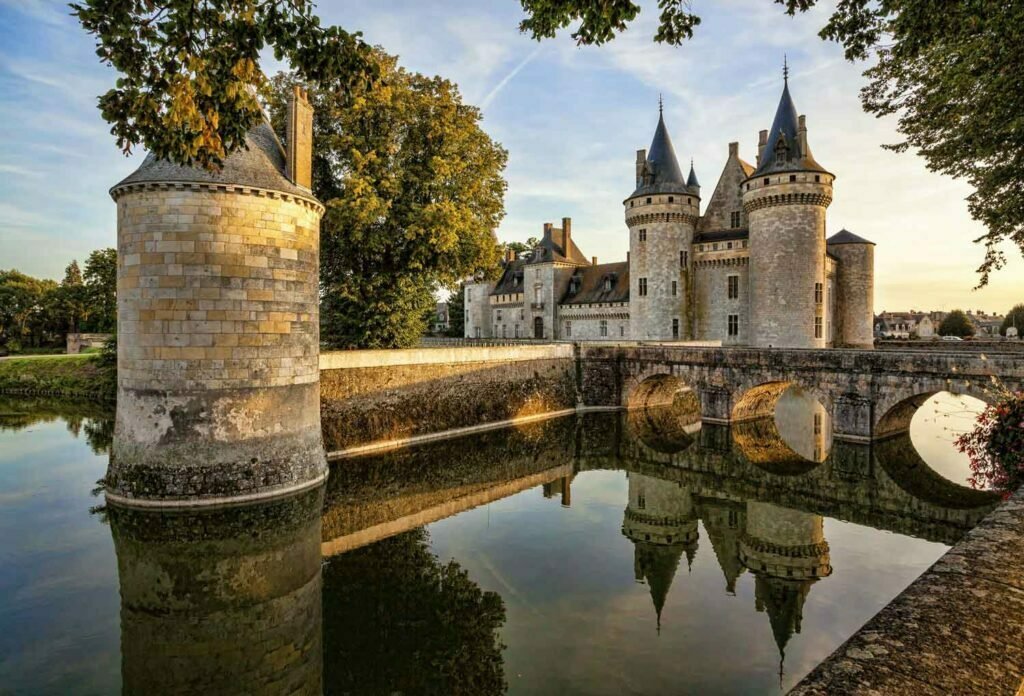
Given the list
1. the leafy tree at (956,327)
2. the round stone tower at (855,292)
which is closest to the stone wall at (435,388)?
the round stone tower at (855,292)

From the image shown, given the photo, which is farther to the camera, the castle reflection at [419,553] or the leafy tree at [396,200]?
the leafy tree at [396,200]

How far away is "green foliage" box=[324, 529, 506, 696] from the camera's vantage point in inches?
227

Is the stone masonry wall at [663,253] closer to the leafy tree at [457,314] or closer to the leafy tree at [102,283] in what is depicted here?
the leafy tree at [457,314]

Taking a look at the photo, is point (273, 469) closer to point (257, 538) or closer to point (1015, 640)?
point (257, 538)

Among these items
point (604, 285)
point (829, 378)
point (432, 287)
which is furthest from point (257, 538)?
point (604, 285)

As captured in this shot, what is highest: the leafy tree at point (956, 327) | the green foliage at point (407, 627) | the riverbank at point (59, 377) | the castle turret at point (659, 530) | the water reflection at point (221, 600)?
the leafy tree at point (956, 327)

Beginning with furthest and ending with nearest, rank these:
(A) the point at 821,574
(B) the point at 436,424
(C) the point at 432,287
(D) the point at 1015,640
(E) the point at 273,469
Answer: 1. (C) the point at 432,287
2. (B) the point at 436,424
3. (E) the point at 273,469
4. (A) the point at 821,574
5. (D) the point at 1015,640

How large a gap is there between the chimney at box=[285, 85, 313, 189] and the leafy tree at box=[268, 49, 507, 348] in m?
4.14

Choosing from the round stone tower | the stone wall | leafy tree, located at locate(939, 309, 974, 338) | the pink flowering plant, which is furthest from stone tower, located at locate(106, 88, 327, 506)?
leafy tree, located at locate(939, 309, 974, 338)

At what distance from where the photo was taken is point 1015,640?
2502 mm

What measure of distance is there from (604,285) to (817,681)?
127ft

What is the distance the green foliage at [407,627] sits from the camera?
5773 mm

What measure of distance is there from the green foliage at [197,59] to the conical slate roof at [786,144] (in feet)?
96.0

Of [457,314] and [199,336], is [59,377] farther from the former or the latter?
[457,314]
